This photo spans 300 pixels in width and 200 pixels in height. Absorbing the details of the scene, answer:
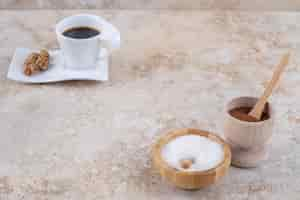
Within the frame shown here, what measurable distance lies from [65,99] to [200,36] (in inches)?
15.1

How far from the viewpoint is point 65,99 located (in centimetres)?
121

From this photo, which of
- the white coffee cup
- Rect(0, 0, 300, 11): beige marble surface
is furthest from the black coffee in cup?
Rect(0, 0, 300, 11): beige marble surface

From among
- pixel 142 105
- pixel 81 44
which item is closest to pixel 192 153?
pixel 142 105

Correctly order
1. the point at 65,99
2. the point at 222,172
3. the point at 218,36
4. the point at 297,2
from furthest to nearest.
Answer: the point at 297,2, the point at 218,36, the point at 65,99, the point at 222,172

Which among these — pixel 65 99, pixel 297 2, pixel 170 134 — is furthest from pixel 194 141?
pixel 297 2

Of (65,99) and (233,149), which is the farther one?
(65,99)

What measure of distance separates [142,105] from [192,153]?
230 mm

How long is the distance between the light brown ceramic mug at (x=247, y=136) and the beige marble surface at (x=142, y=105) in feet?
0.07

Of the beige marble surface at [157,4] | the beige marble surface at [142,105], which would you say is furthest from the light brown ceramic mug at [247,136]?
the beige marble surface at [157,4]

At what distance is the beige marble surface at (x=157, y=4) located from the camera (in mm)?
1591

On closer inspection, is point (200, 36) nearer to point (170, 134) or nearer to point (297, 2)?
point (297, 2)

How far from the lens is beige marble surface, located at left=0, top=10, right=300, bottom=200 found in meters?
1.00

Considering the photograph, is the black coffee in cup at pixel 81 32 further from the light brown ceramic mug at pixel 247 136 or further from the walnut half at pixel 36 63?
the light brown ceramic mug at pixel 247 136

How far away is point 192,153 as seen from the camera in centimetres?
99
